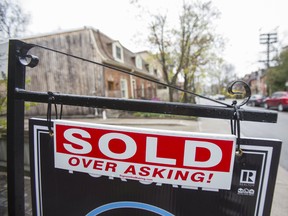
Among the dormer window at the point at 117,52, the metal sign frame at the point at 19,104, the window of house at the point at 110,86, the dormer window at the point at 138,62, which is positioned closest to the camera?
the metal sign frame at the point at 19,104

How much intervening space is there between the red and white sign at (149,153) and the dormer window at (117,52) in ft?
42.8

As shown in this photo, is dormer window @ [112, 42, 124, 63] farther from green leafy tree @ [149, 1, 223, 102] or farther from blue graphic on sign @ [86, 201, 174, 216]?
blue graphic on sign @ [86, 201, 174, 216]

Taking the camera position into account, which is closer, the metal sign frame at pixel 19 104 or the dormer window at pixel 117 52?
the metal sign frame at pixel 19 104

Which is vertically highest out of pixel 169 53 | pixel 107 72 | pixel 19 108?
pixel 169 53

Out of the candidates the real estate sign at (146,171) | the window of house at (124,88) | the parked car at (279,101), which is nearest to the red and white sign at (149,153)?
the real estate sign at (146,171)

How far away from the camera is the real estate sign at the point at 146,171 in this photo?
2.47 feet

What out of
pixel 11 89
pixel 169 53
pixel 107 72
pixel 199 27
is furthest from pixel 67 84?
pixel 11 89

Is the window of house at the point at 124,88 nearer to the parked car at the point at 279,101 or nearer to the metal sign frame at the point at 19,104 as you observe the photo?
the parked car at the point at 279,101

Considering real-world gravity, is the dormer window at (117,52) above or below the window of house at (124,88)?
above

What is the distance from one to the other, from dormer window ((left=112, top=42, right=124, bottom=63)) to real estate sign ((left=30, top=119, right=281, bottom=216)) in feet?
42.7

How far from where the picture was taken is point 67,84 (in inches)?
437

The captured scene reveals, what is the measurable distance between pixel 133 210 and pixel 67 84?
11313 millimetres

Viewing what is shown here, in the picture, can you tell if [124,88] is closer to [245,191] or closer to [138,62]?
[138,62]

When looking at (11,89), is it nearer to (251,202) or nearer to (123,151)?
(123,151)
